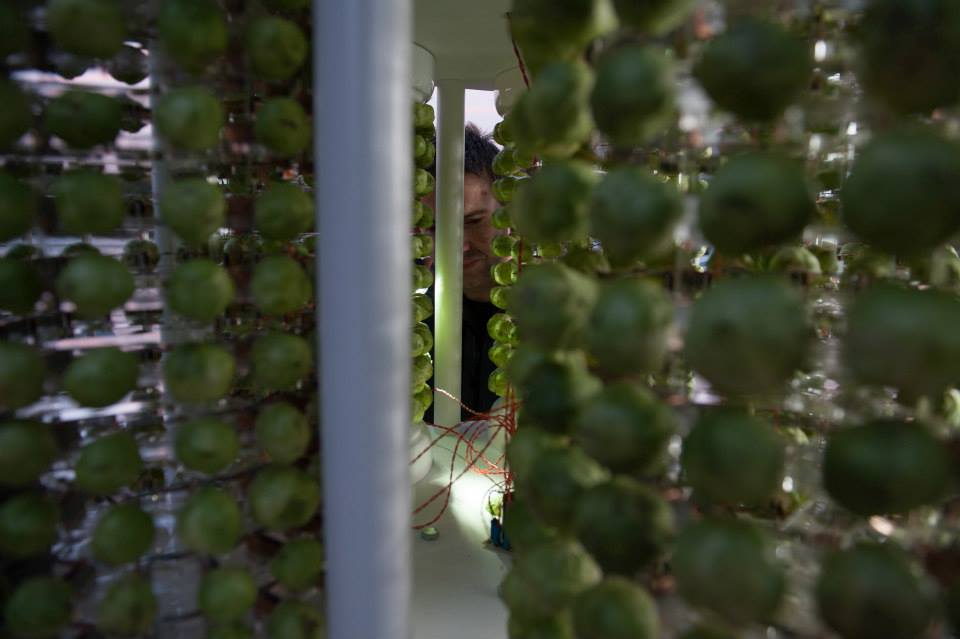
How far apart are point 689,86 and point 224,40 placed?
281mm

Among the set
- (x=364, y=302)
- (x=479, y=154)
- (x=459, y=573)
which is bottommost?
(x=459, y=573)

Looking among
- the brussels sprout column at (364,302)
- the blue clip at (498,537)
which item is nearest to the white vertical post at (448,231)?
the blue clip at (498,537)

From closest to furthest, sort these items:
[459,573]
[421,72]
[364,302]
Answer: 1. [364,302]
2. [459,573]
3. [421,72]

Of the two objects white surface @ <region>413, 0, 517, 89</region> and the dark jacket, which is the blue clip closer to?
white surface @ <region>413, 0, 517, 89</region>

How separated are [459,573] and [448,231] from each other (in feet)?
2.12

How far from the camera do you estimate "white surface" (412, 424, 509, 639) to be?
583 millimetres

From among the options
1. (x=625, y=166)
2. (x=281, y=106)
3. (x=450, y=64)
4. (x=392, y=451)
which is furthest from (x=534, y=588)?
(x=450, y=64)

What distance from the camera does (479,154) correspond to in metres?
1.62

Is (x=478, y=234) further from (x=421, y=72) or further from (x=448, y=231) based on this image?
(x=421, y=72)

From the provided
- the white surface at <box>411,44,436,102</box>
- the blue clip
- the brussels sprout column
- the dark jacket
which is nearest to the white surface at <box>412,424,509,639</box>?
the blue clip

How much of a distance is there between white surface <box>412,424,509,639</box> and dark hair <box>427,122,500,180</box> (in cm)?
87

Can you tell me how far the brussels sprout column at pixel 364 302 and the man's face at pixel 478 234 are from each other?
1.11 meters

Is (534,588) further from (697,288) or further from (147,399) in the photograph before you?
(147,399)

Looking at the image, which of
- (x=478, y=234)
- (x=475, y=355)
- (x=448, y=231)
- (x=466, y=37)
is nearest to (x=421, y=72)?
(x=466, y=37)
